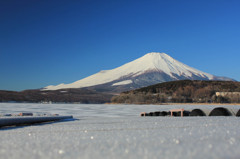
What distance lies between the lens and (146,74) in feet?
454

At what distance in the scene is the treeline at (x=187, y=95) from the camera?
34.2 metres

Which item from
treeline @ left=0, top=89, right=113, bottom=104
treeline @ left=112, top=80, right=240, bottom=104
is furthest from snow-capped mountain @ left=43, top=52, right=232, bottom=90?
treeline @ left=112, top=80, right=240, bottom=104

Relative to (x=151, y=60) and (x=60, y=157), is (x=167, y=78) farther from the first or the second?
(x=60, y=157)

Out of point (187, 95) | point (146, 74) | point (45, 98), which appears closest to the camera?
point (187, 95)

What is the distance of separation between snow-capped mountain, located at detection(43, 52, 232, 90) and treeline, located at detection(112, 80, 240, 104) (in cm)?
7470

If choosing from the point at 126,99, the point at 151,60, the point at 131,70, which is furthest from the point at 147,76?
the point at 126,99

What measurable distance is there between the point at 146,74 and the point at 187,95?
100053 millimetres

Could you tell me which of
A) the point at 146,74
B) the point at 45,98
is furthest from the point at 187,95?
the point at 146,74

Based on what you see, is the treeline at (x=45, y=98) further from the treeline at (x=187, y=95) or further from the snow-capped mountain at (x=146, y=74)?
the snow-capped mountain at (x=146, y=74)

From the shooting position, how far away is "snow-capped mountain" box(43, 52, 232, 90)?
128m

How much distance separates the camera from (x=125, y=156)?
30.1 inches

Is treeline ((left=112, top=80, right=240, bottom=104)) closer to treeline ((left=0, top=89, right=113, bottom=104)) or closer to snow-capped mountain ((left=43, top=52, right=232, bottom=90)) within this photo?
treeline ((left=0, top=89, right=113, bottom=104))

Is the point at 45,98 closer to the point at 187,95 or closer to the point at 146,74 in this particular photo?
the point at 187,95

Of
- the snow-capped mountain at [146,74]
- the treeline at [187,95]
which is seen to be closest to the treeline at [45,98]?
the treeline at [187,95]
